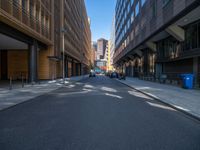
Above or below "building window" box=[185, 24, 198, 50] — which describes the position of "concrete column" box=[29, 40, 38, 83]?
below

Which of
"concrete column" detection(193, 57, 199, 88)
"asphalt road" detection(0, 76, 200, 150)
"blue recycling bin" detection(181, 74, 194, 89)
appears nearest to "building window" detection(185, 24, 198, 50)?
"concrete column" detection(193, 57, 199, 88)

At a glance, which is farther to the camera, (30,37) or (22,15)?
(30,37)

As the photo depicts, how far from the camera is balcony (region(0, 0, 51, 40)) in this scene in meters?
14.9

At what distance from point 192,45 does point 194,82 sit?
150 inches

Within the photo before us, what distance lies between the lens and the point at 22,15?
18.0 meters

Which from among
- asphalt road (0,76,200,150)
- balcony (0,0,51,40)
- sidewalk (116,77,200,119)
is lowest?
asphalt road (0,76,200,150)

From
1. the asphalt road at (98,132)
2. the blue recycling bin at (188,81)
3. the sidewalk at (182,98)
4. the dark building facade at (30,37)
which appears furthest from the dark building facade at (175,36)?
the dark building facade at (30,37)

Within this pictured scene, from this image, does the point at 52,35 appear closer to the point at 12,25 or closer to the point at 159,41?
the point at 12,25

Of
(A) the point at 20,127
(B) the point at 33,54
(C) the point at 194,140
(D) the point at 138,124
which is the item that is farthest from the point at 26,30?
(C) the point at 194,140

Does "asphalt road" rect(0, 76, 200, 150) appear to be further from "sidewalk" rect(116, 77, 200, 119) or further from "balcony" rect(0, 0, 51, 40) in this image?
"balcony" rect(0, 0, 51, 40)

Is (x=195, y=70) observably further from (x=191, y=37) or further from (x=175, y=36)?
(x=175, y=36)

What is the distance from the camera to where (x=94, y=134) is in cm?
487

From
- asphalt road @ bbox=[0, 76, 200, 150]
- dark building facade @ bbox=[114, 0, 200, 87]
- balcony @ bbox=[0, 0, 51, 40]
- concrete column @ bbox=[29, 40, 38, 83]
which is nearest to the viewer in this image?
asphalt road @ bbox=[0, 76, 200, 150]

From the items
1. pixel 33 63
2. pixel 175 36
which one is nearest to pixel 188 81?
pixel 175 36
